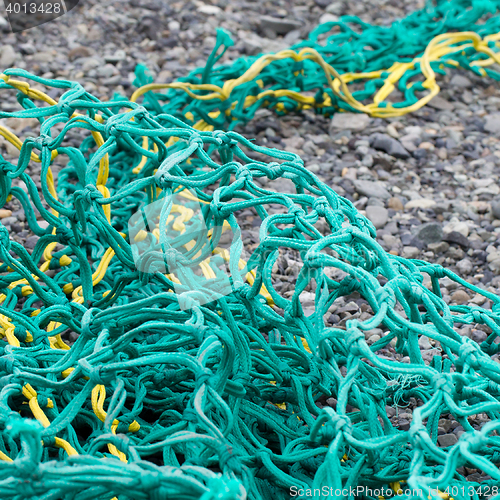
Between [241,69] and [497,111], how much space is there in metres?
1.09

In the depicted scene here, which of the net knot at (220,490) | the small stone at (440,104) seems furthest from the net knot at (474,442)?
the small stone at (440,104)

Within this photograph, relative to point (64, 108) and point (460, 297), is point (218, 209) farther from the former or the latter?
point (460, 297)

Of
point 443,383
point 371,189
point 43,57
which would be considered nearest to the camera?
point 443,383

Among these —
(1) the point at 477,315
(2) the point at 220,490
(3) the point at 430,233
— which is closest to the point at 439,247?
(3) the point at 430,233

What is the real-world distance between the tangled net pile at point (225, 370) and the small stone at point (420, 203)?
2.40 feet

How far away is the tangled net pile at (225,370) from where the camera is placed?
0.86m

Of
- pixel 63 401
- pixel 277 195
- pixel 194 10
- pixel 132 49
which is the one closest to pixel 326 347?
pixel 277 195

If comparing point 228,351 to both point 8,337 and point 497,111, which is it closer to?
point 8,337

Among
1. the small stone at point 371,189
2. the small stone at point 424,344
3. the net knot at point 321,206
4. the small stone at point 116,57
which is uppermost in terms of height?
the net knot at point 321,206

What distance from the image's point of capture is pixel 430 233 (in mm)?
1910

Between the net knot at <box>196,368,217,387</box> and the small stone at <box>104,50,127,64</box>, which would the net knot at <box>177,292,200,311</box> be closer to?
the net knot at <box>196,368,217,387</box>

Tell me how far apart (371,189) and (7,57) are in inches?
64.1

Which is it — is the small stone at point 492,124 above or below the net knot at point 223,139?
below

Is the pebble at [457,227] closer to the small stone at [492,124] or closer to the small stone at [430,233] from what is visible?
the small stone at [430,233]
